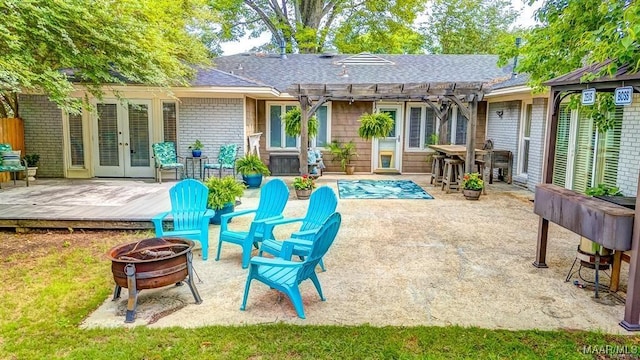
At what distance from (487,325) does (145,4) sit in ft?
27.6

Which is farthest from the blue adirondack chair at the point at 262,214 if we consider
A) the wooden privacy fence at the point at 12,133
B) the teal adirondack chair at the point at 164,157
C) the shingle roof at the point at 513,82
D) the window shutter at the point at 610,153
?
the wooden privacy fence at the point at 12,133

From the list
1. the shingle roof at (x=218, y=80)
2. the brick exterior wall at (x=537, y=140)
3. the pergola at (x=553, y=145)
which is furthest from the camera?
the shingle roof at (x=218, y=80)

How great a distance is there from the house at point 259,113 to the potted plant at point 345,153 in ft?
0.73

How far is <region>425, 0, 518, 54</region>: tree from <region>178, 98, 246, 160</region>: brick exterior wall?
17.0 metres

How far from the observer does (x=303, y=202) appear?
8625mm

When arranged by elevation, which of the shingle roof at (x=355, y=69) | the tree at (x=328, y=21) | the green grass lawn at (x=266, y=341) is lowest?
the green grass lawn at (x=266, y=341)

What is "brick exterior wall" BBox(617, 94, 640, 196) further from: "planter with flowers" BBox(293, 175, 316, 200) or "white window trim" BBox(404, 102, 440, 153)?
"white window trim" BBox(404, 102, 440, 153)

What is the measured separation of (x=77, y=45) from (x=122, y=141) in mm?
4677

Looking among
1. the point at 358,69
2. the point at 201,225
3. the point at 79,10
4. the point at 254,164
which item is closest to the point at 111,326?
the point at 201,225

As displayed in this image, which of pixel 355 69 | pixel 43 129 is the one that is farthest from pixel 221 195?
pixel 355 69

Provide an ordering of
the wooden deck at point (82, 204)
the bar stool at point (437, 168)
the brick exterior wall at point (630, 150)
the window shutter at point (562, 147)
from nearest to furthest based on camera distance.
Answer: the wooden deck at point (82, 204) → the brick exterior wall at point (630, 150) → the window shutter at point (562, 147) → the bar stool at point (437, 168)

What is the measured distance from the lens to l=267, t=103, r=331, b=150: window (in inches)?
489

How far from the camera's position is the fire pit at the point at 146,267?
11.5 feet

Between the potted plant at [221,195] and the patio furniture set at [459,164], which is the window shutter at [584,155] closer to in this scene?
the patio furniture set at [459,164]
